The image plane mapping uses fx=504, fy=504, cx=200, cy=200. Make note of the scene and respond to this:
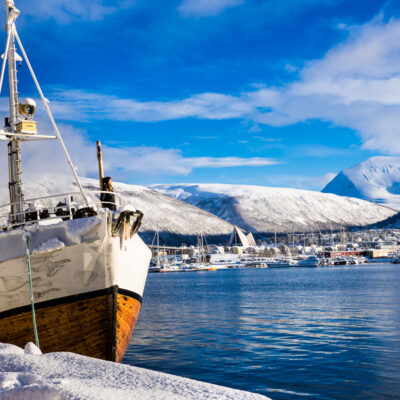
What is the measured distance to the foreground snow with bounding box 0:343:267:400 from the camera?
6.09 m

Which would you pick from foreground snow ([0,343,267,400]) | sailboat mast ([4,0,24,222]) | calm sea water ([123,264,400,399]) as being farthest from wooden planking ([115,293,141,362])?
foreground snow ([0,343,267,400])

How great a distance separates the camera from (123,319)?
1565cm

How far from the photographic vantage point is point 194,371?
Result: 17438 mm

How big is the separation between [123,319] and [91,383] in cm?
882

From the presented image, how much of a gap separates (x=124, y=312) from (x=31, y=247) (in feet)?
11.6

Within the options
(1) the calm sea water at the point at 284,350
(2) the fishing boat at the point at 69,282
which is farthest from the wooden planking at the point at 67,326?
(1) the calm sea water at the point at 284,350

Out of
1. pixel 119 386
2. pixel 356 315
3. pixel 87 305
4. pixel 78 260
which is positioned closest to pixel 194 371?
pixel 87 305

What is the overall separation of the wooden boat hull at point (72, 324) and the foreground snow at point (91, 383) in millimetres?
5719

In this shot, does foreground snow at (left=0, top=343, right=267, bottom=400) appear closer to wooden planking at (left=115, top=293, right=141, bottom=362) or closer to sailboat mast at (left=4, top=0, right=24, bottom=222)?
wooden planking at (left=115, top=293, right=141, bottom=362)

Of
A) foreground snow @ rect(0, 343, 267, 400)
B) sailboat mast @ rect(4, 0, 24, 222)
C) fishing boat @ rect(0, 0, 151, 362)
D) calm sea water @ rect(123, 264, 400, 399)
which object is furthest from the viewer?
sailboat mast @ rect(4, 0, 24, 222)

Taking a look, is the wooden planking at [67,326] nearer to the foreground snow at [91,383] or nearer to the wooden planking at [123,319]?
the wooden planking at [123,319]

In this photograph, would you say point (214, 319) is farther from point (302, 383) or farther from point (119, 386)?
point (119, 386)

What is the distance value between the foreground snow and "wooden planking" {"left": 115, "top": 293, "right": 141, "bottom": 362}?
6.42 meters

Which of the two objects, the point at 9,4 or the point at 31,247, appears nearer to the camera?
the point at 31,247
